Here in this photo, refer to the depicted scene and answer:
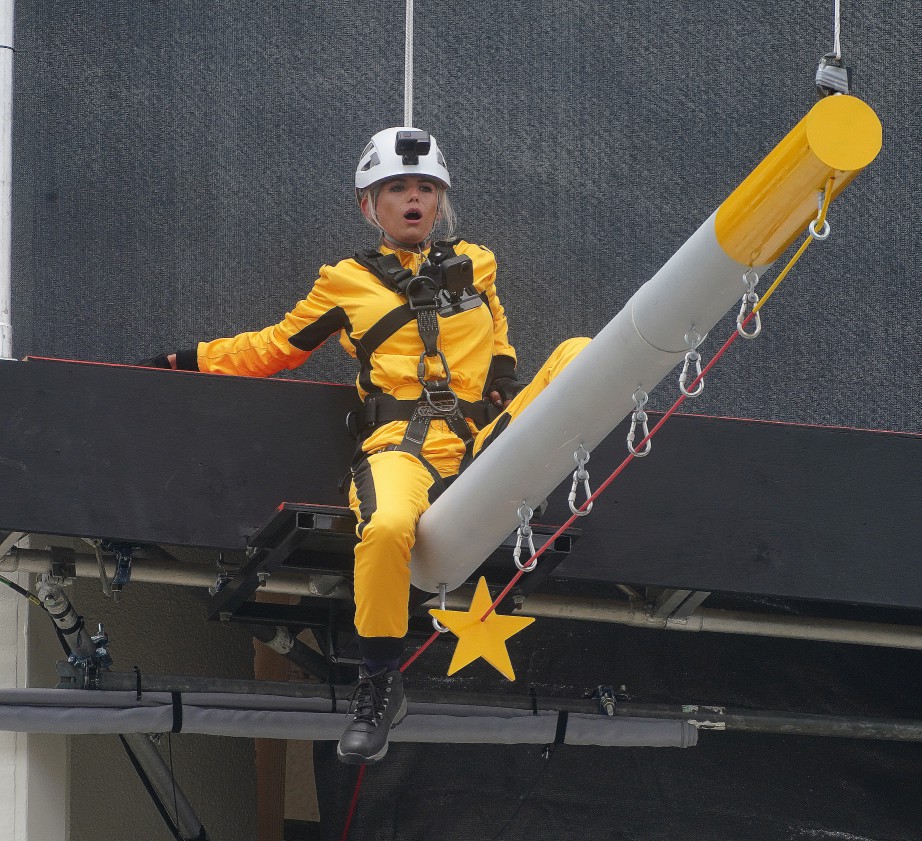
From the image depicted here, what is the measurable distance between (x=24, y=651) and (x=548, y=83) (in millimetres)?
2199

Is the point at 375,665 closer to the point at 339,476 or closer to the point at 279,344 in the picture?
the point at 339,476

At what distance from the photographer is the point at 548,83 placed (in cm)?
423

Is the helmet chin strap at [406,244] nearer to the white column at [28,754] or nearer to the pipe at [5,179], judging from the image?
the pipe at [5,179]

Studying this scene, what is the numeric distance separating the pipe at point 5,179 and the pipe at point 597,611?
1.91 feet

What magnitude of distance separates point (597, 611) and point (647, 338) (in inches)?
61.0

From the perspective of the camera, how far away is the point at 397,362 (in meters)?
3.34

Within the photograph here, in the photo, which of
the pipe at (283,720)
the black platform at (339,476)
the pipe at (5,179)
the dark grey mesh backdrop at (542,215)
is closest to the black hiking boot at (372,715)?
the pipe at (283,720)

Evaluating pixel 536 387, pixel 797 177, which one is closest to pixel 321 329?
pixel 536 387

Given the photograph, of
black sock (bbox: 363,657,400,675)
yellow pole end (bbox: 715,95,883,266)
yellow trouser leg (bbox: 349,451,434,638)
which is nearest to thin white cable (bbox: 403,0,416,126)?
yellow trouser leg (bbox: 349,451,434,638)

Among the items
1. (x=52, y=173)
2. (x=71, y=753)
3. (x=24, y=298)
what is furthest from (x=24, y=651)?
(x=52, y=173)

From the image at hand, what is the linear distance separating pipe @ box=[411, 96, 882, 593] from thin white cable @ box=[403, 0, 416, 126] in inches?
62.7

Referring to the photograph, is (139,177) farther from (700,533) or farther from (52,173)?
(700,533)

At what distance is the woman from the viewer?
2924mm

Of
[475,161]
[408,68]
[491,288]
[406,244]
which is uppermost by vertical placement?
[408,68]
